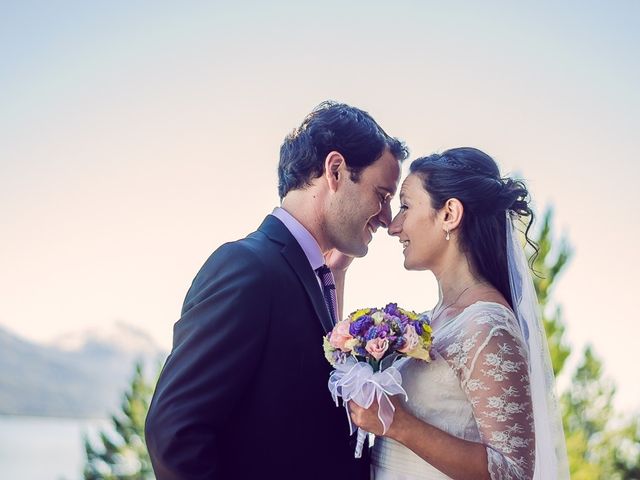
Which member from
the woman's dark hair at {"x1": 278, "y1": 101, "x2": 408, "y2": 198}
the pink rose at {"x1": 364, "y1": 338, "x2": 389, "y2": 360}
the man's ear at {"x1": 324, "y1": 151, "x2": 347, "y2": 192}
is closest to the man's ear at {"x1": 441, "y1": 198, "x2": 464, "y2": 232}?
the woman's dark hair at {"x1": 278, "y1": 101, "x2": 408, "y2": 198}

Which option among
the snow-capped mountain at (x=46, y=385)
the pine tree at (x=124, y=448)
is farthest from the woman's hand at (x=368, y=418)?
the snow-capped mountain at (x=46, y=385)

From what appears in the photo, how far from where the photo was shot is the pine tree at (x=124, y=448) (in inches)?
1195

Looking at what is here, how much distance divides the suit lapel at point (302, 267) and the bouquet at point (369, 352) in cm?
15

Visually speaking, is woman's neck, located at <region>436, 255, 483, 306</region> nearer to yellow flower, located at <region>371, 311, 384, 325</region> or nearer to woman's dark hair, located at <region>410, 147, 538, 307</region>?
woman's dark hair, located at <region>410, 147, 538, 307</region>

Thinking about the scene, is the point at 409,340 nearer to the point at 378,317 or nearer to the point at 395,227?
the point at 378,317

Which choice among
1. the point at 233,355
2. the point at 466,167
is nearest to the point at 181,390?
the point at 233,355

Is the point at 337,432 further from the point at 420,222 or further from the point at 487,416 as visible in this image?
the point at 420,222

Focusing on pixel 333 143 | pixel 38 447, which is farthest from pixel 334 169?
pixel 38 447

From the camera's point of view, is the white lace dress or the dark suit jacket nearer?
the dark suit jacket

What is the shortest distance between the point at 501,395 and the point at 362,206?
3.78ft

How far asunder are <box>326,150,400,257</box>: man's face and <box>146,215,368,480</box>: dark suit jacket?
469mm

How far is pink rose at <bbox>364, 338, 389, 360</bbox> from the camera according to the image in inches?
135

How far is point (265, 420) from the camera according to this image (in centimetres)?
336

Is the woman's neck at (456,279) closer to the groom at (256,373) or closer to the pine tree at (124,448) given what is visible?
the groom at (256,373)
